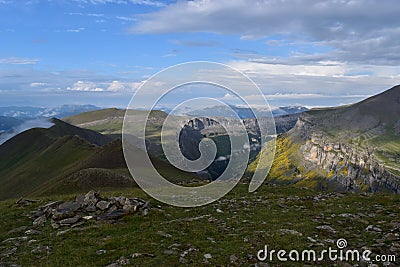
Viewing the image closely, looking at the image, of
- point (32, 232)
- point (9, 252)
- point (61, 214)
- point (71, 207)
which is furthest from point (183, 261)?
point (71, 207)

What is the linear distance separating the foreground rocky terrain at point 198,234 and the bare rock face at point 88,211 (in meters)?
0.16

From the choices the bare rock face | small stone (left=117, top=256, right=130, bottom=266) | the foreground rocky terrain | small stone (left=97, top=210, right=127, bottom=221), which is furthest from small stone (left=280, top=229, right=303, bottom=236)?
small stone (left=97, top=210, right=127, bottom=221)

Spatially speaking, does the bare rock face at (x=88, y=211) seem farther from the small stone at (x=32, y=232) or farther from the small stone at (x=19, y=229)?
the small stone at (x=32, y=232)

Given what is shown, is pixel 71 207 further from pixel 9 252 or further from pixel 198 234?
pixel 198 234

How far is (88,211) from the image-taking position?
90.8 ft

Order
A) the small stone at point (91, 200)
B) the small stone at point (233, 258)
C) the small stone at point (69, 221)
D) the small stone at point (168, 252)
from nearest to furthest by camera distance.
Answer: the small stone at point (233, 258) → the small stone at point (168, 252) → the small stone at point (69, 221) → the small stone at point (91, 200)

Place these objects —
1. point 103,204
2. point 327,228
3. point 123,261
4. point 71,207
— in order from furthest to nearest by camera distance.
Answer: point 103,204 → point 71,207 → point 327,228 → point 123,261

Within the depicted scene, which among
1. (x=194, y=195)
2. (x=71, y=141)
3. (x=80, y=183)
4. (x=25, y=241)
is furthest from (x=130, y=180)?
(x=71, y=141)

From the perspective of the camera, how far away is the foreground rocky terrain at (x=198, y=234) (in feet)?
57.9

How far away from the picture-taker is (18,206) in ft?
113

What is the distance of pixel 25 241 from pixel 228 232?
530 inches

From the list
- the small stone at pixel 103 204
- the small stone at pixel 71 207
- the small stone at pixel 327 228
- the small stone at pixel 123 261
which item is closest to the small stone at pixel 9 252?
the small stone at pixel 123 261

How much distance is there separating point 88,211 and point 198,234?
36.0ft

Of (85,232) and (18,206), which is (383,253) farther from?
(18,206)
